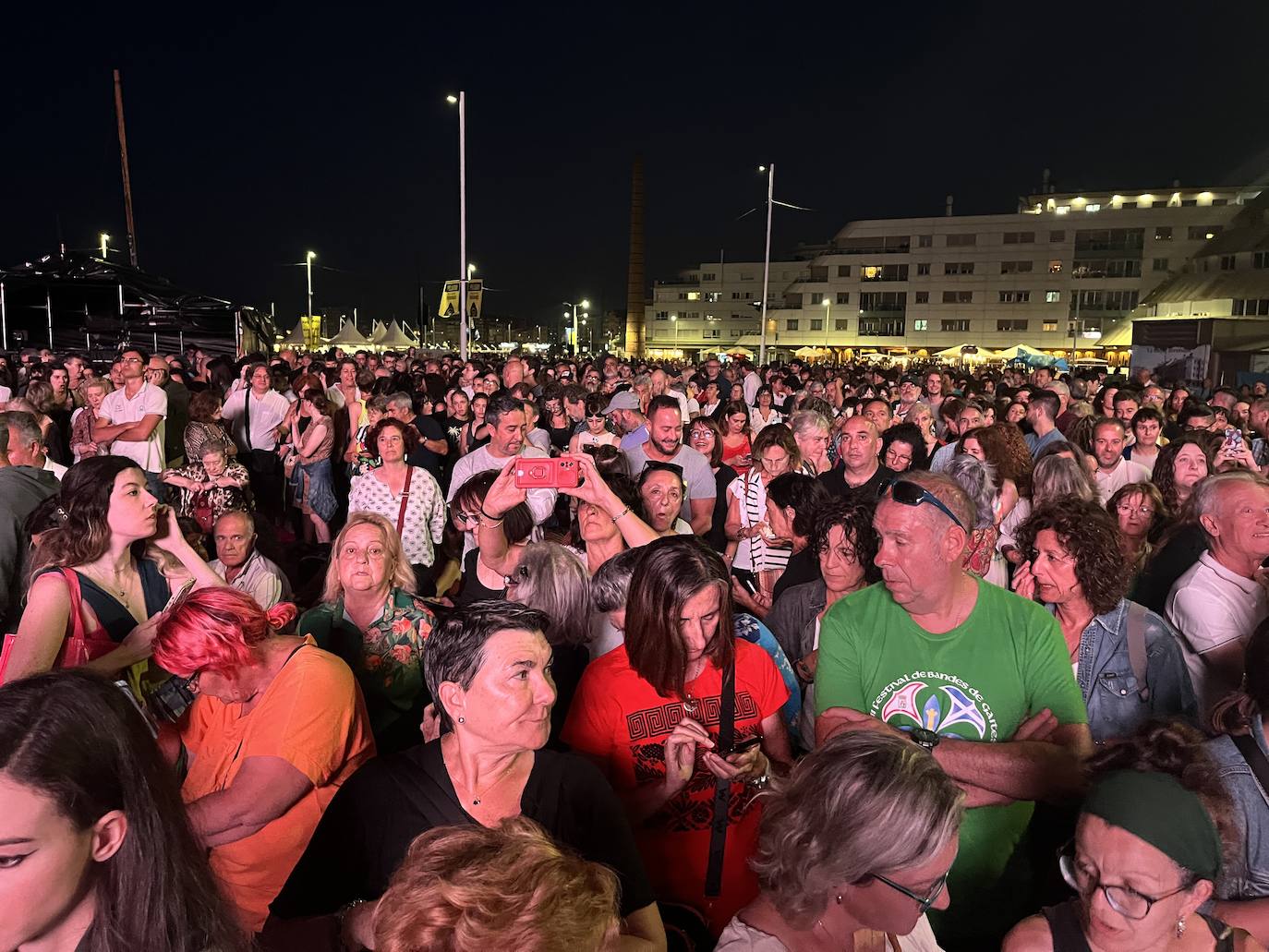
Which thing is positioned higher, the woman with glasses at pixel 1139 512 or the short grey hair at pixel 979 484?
the short grey hair at pixel 979 484

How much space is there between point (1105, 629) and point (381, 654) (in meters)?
3.02

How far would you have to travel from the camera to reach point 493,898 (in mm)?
1434

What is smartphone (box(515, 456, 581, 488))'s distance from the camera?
4.04 metres

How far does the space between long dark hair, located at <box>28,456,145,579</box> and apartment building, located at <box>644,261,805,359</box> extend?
75.3 meters

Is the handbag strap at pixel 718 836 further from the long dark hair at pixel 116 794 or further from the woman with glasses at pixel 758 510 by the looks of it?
the woman with glasses at pixel 758 510

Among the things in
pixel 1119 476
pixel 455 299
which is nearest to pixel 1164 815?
pixel 1119 476

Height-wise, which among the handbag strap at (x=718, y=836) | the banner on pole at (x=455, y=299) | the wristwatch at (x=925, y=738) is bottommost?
the handbag strap at (x=718, y=836)

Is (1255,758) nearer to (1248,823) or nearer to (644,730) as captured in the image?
(1248,823)

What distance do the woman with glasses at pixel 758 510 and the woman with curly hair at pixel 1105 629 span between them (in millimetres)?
2216

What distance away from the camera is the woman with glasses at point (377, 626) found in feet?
11.9

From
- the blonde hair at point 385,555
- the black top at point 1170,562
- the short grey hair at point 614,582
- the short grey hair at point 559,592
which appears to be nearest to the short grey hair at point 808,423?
the black top at point 1170,562

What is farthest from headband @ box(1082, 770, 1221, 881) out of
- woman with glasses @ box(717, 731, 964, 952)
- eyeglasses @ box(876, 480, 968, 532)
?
eyeglasses @ box(876, 480, 968, 532)

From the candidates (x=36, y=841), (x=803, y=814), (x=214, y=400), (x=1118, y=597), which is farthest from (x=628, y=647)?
(x=214, y=400)

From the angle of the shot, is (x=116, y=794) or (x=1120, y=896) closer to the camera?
(x=116, y=794)
